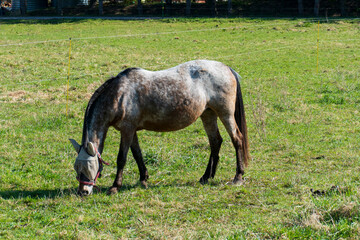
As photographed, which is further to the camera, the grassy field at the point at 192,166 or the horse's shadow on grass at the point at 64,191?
the horse's shadow on grass at the point at 64,191

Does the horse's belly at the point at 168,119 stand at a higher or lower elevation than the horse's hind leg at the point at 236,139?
higher

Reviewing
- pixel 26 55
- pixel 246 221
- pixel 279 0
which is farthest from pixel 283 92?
pixel 279 0

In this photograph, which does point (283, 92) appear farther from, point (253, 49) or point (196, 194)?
point (253, 49)

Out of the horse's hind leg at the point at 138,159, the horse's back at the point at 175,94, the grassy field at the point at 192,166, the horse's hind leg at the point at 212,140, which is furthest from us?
the horse's hind leg at the point at 212,140

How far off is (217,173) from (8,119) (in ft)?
17.1

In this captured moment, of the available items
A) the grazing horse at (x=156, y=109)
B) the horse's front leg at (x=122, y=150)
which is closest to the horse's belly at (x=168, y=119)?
the grazing horse at (x=156, y=109)

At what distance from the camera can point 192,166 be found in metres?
7.36

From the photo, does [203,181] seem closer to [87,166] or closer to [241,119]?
[241,119]

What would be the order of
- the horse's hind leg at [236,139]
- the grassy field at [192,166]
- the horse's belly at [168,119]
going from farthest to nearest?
the horse's hind leg at [236,139]
the horse's belly at [168,119]
the grassy field at [192,166]

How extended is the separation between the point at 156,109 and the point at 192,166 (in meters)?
1.53

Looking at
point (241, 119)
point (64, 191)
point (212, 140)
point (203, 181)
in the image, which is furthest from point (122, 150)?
point (241, 119)

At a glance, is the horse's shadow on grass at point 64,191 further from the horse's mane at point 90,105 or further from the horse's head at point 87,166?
the horse's mane at point 90,105

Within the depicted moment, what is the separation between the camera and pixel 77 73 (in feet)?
48.8

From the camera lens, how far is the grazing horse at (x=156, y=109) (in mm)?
5914
